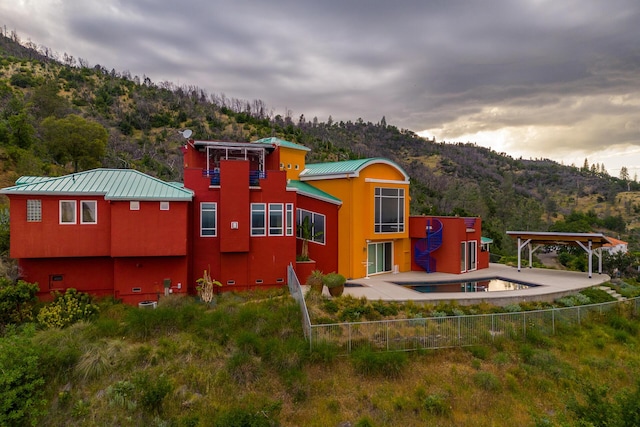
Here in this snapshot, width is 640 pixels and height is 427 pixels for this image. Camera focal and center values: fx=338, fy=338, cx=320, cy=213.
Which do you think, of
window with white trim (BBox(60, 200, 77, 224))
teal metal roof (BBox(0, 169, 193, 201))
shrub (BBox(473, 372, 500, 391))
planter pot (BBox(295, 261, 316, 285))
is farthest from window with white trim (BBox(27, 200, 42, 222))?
shrub (BBox(473, 372, 500, 391))

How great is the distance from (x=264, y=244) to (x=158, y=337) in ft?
20.5

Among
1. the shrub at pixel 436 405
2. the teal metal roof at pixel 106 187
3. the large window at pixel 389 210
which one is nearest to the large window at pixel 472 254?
the large window at pixel 389 210

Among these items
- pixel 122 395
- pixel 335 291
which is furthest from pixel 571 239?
pixel 122 395

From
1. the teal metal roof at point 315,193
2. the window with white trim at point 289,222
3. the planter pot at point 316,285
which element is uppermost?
the teal metal roof at point 315,193

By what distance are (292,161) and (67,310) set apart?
1479 cm

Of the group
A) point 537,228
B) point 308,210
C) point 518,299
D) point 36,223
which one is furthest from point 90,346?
point 537,228

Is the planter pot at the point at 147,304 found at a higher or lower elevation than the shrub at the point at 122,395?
higher

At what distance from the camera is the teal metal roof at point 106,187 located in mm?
13734

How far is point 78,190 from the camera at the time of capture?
14.0m

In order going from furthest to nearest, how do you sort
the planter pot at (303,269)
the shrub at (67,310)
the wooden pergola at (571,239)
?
the wooden pergola at (571,239)
the planter pot at (303,269)
the shrub at (67,310)

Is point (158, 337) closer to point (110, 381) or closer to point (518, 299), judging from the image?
point (110, 381)

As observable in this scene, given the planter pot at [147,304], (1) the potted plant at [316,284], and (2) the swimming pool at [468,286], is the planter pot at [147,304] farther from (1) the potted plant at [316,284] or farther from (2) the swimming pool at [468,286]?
(2) the swimming pool at [468,286]

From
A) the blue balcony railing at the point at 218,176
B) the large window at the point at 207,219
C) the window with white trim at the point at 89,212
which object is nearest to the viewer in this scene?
the window with white trim at the point at 89,212

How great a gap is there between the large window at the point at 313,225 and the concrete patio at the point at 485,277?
306 centimetres
